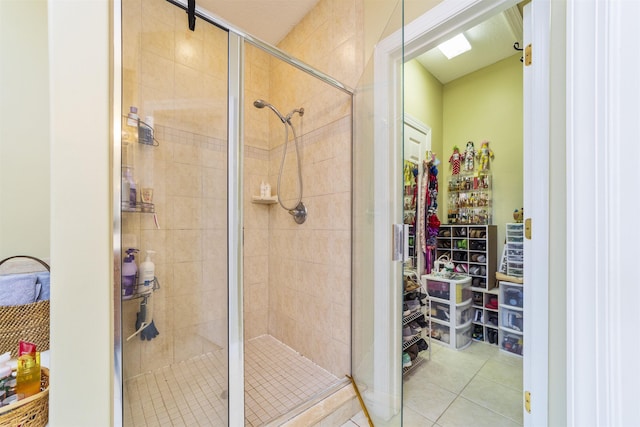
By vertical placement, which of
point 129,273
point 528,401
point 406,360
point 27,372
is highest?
point 129,273

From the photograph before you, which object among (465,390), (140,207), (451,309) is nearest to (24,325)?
(140,207)

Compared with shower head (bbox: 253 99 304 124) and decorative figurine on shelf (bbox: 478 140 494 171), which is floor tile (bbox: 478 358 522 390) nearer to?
decorative figurine on shelf (bbox: 478 140 494 171)

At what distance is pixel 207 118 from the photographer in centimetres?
120

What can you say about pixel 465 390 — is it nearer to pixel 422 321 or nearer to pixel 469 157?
A: pixel 422 321

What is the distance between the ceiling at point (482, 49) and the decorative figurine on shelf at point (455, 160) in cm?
89

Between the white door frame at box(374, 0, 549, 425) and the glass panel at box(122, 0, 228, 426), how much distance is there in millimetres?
772

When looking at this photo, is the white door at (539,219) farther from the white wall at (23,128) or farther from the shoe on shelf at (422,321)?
the white wall at (23,128)

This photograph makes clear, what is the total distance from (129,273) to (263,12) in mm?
1992

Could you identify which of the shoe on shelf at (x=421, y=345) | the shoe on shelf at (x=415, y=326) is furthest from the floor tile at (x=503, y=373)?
the shoe on shelf at (x=415, y=326)

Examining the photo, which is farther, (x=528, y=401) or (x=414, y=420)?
(x=414, y=420)

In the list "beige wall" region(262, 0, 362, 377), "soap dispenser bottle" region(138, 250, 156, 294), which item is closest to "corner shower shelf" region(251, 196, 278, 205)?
"beige wall" region(262, 0, 362, 377)

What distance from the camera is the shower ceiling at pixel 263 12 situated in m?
1.74

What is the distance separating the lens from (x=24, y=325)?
0.82 meters

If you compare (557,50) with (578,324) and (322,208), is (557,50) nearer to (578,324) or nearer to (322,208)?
(578,324)
